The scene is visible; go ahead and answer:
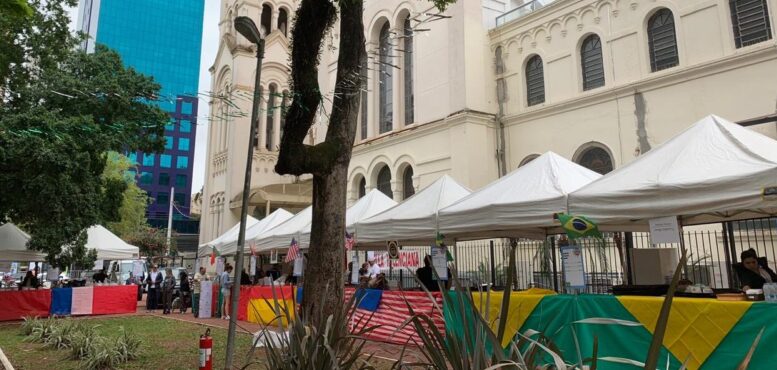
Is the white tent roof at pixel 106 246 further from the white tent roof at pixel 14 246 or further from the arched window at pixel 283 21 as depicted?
the arched window at pixel 283 21

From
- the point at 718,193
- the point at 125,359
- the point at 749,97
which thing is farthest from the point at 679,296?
the point at 749,97

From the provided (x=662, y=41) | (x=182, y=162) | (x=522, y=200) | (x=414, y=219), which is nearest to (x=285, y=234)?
(x=414, y=219)

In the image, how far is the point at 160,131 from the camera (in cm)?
1934

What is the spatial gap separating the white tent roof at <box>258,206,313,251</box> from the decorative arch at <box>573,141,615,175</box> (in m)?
9.25

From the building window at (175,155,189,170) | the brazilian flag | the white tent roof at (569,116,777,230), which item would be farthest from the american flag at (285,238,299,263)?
the building window at (175,155,189,170)

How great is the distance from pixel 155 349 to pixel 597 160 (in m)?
14.1

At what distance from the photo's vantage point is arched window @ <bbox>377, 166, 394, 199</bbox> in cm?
2372

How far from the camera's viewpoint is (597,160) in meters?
17.0

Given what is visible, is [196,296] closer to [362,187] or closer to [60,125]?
[60,125]

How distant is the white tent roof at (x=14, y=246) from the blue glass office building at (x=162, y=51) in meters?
73.0

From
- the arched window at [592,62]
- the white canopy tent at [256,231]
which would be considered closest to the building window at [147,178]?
the white canopy tent at [256,231]

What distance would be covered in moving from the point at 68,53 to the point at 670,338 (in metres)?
19.4

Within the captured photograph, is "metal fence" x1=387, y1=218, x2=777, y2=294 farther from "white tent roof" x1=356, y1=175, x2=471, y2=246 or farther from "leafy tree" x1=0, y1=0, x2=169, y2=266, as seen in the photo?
"leafy tree" x1=0, y1=0, x2=169, y2=266

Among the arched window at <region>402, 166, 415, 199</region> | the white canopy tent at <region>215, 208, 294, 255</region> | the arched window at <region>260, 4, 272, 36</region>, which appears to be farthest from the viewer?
the arched window at <region>260, 4, 272, 36</region>
